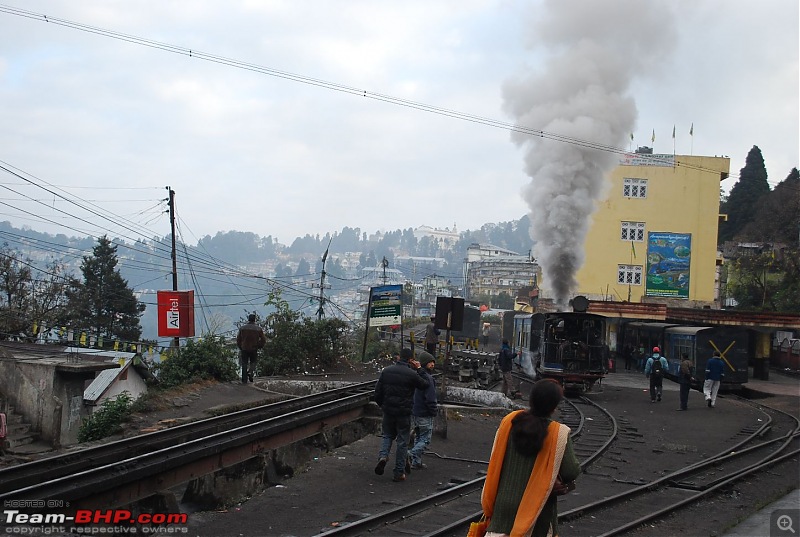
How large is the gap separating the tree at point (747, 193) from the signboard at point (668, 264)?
21651 mm

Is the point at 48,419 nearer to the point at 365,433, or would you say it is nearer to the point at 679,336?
the point at 365,433

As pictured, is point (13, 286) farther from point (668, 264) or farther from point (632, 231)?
point (668, 264)

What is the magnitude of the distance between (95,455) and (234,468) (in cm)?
197

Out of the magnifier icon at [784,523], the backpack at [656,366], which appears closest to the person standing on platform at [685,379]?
the backpack at [656,366]

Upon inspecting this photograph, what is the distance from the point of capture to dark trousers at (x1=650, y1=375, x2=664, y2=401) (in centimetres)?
→ 2081

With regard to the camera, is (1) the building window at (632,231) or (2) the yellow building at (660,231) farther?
(1) the building window at (632,231)

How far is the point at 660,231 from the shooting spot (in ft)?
171

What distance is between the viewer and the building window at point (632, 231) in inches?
→ 2064

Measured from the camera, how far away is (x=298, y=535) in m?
6.88

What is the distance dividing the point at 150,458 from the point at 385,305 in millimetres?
16604

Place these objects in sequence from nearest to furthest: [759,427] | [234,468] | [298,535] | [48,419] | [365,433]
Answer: [298,535] → [234,468] → [365,433] → [759,427] → [48,419]

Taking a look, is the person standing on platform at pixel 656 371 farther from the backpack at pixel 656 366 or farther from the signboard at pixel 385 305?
the signboard at pixel 385 305

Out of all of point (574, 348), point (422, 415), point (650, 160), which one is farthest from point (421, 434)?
point (650, 160)

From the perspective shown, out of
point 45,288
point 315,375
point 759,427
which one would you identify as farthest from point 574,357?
point 45,288
